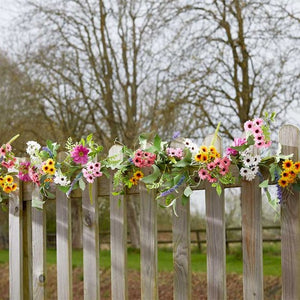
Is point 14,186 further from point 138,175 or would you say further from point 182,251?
point 182,251

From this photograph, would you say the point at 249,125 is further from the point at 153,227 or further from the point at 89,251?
the point at 89,251

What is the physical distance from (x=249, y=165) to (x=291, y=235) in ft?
1.41

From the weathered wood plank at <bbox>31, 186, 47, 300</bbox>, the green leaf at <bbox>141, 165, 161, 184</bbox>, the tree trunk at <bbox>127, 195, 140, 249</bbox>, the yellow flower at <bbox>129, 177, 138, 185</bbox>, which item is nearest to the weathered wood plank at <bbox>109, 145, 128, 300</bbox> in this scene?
the yellow flower at <bbox>129, 177, 138, 185</bbox>

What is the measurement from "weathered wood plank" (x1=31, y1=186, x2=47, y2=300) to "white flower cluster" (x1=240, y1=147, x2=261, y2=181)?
1654 mm

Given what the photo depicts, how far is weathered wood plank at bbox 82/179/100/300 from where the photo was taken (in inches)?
139

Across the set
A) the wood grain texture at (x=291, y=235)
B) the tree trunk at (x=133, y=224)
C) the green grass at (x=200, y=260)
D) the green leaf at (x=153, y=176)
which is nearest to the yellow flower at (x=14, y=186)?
the green leaf at (x=153, y=176)

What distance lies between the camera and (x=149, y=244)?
323 cm

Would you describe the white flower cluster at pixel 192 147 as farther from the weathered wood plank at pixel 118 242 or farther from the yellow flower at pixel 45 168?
the yellow flower at pixel 45 168

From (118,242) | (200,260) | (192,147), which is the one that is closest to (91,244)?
(118,242)

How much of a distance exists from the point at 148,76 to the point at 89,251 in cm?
673

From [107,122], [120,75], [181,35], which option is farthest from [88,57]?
[181,35]

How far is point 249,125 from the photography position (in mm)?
2938

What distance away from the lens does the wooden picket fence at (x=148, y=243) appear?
2.87 meters

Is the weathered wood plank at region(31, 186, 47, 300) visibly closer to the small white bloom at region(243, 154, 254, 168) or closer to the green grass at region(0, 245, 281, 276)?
the small white bloom at region(243, 154, 254, 168)
